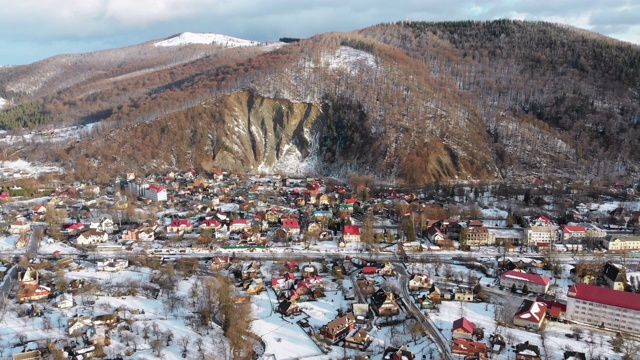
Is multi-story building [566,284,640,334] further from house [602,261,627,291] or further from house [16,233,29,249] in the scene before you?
house [16,233,29,249]

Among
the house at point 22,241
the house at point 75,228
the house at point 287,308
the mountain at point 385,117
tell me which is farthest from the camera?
the mountain at point 385,117

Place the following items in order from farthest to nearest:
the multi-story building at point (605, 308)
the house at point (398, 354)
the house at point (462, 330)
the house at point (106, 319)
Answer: the multi-story building at point (605, 308) → the house at point (106, 319) → the house at point (462, 330) → the house at point (398, 354)

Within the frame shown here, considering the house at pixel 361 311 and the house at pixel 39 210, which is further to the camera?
the house at pixel 39 210

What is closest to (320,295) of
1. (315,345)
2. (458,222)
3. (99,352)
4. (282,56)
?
(315,345)

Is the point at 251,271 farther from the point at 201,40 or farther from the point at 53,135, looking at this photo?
the point at 201,40

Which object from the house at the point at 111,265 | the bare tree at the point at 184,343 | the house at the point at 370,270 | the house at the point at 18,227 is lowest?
the bare tree at the point at 184,343

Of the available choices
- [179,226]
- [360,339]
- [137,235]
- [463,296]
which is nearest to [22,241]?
[137,235]

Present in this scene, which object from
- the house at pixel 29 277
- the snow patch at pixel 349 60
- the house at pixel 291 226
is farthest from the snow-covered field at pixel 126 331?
the snow patch at pixel 349 60

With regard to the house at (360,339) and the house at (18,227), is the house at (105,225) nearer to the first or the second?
the house at (18,227)

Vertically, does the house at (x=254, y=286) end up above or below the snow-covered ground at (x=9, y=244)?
below
